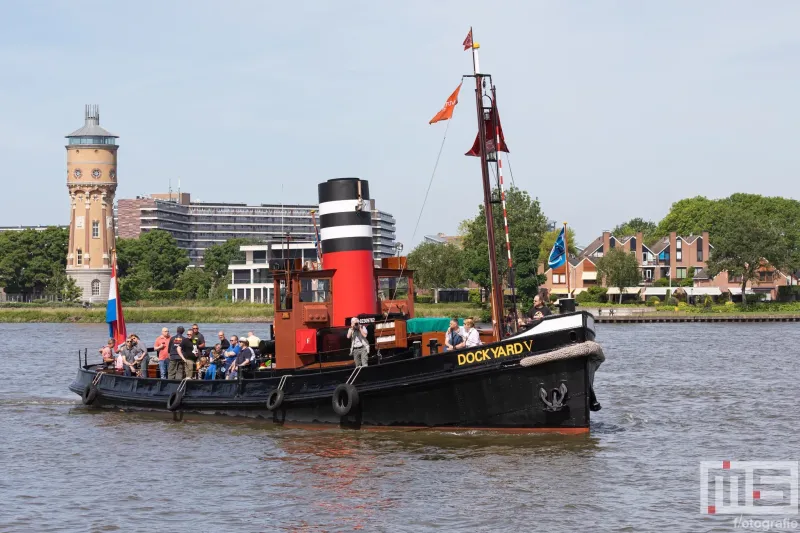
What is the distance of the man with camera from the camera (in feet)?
81.6

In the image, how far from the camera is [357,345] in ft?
81.8

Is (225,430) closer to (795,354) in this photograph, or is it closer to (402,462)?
(402,462)

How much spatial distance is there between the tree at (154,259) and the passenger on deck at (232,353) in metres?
157

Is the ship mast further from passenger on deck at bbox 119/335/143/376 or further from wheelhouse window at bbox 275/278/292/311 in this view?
passenger on deck at bbox 119/335/143/376

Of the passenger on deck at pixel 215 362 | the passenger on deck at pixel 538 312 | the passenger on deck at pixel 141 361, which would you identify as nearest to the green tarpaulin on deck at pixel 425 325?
the passenger on deck at pixel 538 312

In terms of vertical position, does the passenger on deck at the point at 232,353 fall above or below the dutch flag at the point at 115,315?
below

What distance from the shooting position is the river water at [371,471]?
58.5ft

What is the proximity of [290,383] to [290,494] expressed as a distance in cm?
663

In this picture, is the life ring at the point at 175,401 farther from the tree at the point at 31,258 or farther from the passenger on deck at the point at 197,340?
the tree at the point at 31,258

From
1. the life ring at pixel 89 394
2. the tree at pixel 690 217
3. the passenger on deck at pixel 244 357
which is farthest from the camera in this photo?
the tree at pixel 690 217

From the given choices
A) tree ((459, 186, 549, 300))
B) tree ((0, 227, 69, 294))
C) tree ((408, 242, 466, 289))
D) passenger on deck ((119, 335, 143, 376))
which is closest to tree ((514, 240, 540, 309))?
tree ((459, 186, 549, 300))

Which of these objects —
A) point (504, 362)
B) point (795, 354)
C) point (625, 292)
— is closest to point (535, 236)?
point (625, 292)

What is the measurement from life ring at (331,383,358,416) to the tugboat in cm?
3

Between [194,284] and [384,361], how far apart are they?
14216cm
